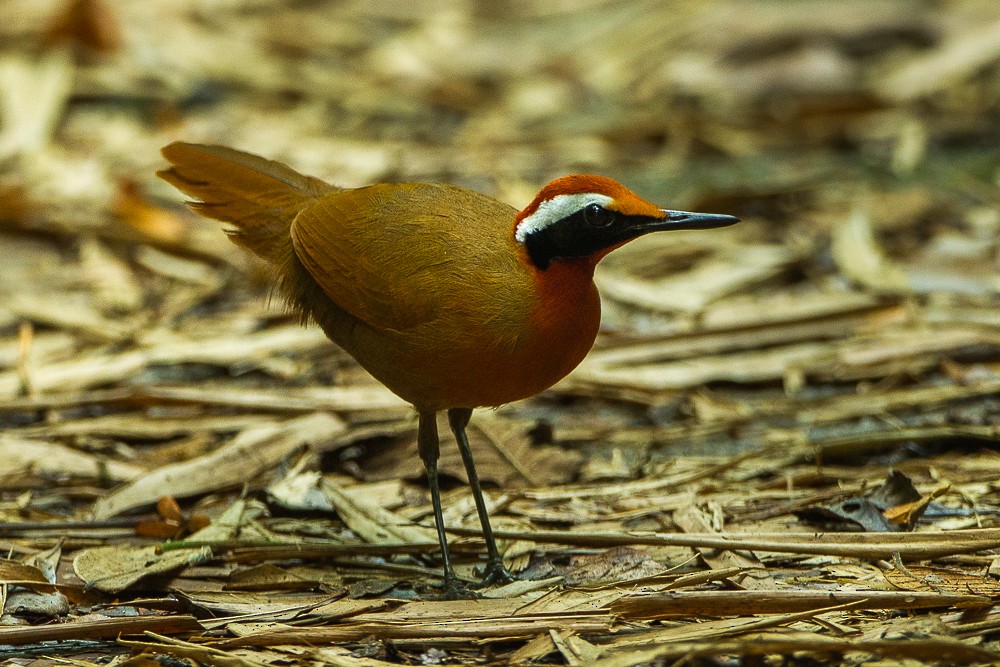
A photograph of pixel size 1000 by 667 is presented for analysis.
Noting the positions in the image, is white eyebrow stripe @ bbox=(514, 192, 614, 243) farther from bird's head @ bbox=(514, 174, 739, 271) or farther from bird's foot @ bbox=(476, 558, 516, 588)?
bird's foot @ bbox=(476, 558, 516, 588)

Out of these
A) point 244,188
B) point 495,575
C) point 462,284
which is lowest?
point 495,575

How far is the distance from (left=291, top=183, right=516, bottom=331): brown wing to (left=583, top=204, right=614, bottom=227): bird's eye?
34 centimetres

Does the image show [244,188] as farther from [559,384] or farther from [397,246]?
[559,384]

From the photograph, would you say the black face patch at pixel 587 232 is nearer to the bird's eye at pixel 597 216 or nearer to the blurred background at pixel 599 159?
the bird's eye at pixel 597 216

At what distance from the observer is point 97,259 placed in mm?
6617

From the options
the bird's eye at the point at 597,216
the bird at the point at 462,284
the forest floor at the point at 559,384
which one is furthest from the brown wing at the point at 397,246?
the forest floor at the point at 559,384

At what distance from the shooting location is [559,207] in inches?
152

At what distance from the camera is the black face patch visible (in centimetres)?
385

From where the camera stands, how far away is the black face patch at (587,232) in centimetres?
385

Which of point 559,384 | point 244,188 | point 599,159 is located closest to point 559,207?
point 244,188

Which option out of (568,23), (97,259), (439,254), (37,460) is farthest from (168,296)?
(568,23)

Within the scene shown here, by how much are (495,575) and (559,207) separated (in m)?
1.26

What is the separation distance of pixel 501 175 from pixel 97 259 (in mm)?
2605

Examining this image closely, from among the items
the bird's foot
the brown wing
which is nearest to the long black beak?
the brown wing
